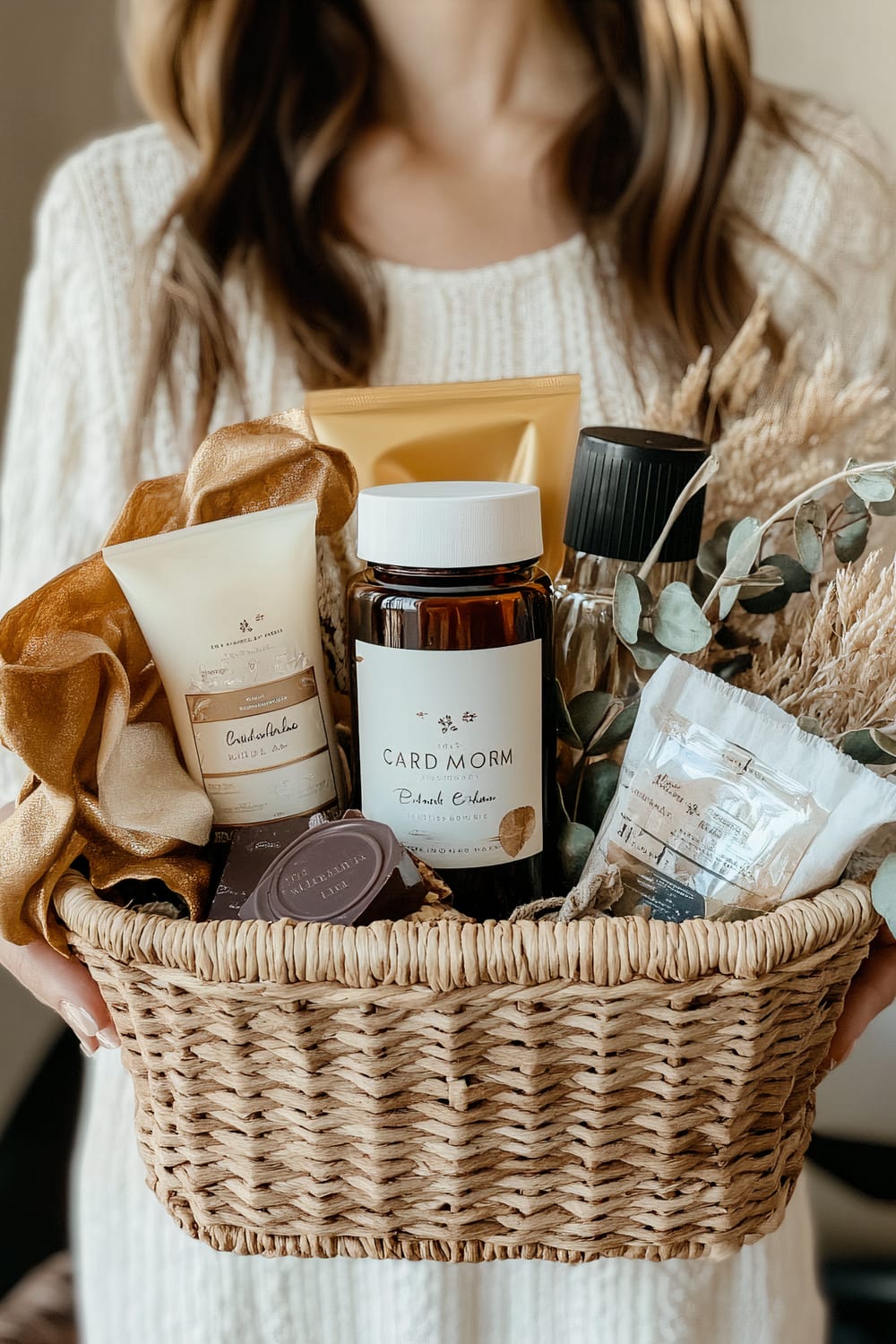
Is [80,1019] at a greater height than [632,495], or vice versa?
[632,495]

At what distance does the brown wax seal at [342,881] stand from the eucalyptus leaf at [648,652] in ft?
0.38

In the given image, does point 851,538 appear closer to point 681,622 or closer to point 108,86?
point 681,622

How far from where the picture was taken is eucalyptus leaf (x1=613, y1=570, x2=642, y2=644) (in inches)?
14.8

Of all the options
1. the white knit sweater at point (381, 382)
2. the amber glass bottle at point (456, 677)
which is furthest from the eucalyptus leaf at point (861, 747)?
the white knit sweater at point (381, 382)

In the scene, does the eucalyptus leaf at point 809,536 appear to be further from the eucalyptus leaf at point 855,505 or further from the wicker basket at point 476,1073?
the wicker basket at point 476,1073

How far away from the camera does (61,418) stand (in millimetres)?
700

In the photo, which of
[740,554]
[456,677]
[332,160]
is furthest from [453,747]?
[332,160]

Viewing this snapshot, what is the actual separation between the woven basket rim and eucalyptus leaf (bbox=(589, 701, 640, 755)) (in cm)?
10

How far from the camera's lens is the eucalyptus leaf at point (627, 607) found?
376 millimetres

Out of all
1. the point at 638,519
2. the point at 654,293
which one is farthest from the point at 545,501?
the point at 654,293

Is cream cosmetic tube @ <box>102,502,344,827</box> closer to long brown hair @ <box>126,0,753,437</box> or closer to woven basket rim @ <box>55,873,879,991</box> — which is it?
woven basket rim @ <box>55,873,879,991</box>

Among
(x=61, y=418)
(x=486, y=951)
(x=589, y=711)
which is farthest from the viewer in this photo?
(x=61, y=418)

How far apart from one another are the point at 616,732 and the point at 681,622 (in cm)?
5

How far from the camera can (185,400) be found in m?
0.70
